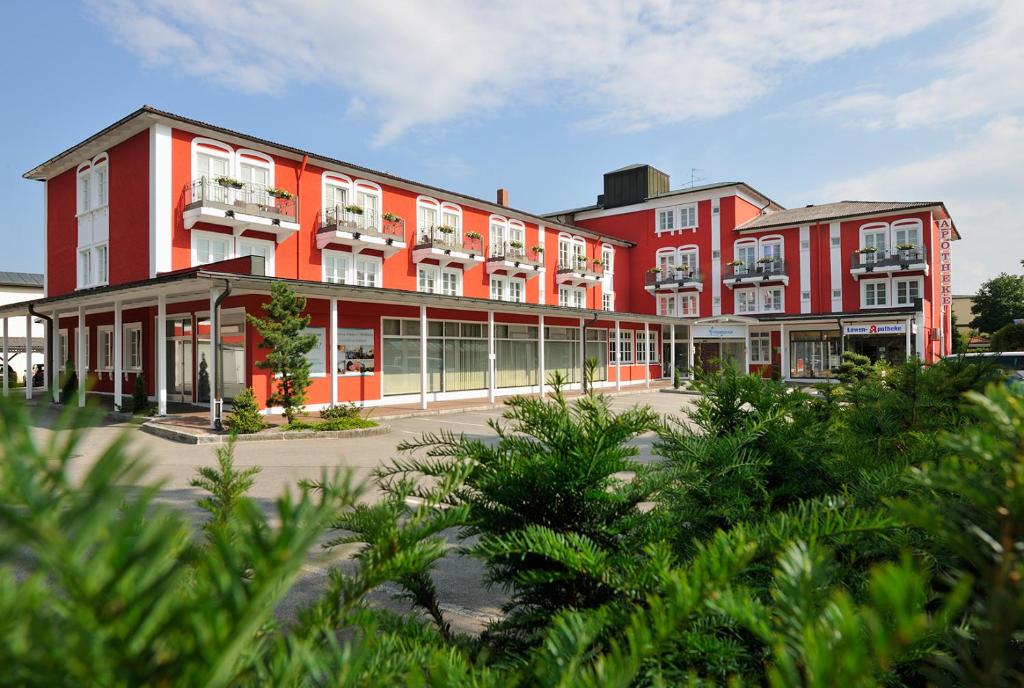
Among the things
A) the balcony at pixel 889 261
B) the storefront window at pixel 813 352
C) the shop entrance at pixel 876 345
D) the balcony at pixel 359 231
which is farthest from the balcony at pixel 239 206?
the balcony at pixel 889 261

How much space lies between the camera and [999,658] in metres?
0.50

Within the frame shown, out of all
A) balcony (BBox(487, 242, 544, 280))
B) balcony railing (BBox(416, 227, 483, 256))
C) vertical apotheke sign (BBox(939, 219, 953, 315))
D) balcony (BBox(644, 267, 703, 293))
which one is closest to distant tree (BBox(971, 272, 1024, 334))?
vertical apotheke sign (BBox(939, 219, 953, 315))

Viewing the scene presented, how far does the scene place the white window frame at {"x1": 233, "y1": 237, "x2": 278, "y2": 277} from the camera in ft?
67.6

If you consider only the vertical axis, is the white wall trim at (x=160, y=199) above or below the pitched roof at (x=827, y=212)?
below

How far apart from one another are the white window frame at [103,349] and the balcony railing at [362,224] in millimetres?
8663

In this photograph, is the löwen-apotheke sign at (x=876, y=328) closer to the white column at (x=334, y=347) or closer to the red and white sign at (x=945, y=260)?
the red and white sign at (x=945, y=260)

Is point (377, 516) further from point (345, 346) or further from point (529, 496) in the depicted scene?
point (345, 346)

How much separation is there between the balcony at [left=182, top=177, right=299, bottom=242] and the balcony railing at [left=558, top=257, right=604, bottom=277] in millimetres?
17327

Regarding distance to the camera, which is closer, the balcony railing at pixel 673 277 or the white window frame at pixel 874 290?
the white window frame at pixel 874 290

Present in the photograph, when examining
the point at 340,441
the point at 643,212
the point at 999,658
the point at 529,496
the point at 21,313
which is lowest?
the point at 340,441

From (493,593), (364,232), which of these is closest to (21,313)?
(364,232)

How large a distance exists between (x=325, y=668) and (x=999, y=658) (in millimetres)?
587

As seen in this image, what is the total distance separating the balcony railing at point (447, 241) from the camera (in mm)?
26812

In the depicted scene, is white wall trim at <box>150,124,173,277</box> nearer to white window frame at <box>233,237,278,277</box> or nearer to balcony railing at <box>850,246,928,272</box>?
white window frame at <box>233,237,278,277</box>
